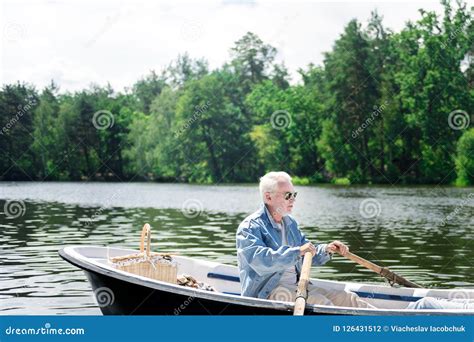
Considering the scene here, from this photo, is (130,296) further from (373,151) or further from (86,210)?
(373,151)

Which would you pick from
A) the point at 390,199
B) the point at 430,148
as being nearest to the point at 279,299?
the point at 390,199

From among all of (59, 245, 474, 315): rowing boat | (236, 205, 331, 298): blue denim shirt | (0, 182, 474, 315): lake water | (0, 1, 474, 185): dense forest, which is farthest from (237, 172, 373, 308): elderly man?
(0, 1, 474, 185): dense forest

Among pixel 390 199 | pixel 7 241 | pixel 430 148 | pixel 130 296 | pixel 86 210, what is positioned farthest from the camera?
pixel 430 148

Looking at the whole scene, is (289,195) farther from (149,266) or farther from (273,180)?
(149,266)

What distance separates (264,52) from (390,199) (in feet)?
131

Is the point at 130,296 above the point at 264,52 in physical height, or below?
below

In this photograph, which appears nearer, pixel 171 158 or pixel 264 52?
pixel 171 158

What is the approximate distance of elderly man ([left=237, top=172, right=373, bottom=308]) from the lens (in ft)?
20.1

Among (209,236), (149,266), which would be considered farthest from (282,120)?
A: (149,266)

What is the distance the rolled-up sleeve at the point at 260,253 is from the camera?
6.09 m

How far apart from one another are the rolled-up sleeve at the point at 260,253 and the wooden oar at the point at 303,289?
189 mm

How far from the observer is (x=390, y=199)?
33875 millimetres

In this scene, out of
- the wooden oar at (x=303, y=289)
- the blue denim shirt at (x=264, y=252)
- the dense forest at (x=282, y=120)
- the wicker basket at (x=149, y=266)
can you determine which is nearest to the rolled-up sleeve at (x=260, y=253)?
the blue denim shirt at (x=264, y=252)

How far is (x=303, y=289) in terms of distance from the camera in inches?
245
